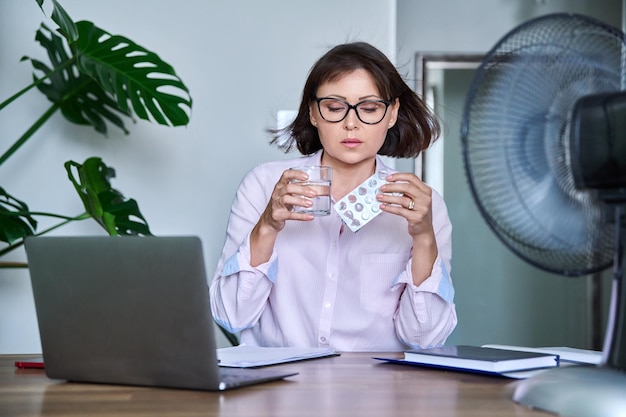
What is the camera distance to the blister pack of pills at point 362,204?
188 cm

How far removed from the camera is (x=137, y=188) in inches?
140

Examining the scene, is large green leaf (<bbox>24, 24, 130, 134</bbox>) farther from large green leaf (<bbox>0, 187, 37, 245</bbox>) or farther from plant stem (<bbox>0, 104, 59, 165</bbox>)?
large green leaf (<bbox>0, 187, 37, 245</bbox>)

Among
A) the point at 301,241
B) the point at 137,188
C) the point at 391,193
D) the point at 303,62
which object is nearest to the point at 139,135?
the point at 137,188

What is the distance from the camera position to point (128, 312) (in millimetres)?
1225

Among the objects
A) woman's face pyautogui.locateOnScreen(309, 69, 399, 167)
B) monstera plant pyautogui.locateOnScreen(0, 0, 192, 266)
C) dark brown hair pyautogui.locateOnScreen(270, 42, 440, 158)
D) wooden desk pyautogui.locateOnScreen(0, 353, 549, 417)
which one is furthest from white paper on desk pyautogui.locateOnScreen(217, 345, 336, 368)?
monstera plant pyautogui.locateOnScreen(0, 0, 192, 266)

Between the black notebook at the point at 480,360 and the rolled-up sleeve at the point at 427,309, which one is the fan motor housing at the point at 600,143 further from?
the rolled-up sleeve at the point at 427,309

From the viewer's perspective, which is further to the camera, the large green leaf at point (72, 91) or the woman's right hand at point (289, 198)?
the large green leaf at point (72, 91)

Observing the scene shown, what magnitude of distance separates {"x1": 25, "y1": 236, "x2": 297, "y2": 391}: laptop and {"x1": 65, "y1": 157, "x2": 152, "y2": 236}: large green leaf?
59.8 inches

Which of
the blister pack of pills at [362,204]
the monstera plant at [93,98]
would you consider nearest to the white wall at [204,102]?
the monstera plant at [93,98]

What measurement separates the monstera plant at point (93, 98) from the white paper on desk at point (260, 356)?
1271 mm

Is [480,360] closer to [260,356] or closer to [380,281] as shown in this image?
[260,356]

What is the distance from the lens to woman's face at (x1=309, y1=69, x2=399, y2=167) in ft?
6.83

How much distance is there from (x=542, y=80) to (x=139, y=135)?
8.56ft

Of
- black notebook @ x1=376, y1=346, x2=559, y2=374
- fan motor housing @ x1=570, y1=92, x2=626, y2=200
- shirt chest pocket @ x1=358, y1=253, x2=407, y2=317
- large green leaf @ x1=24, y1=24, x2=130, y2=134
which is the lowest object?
black notebook @ x1=376, y1=346, x2=559, y2=374
